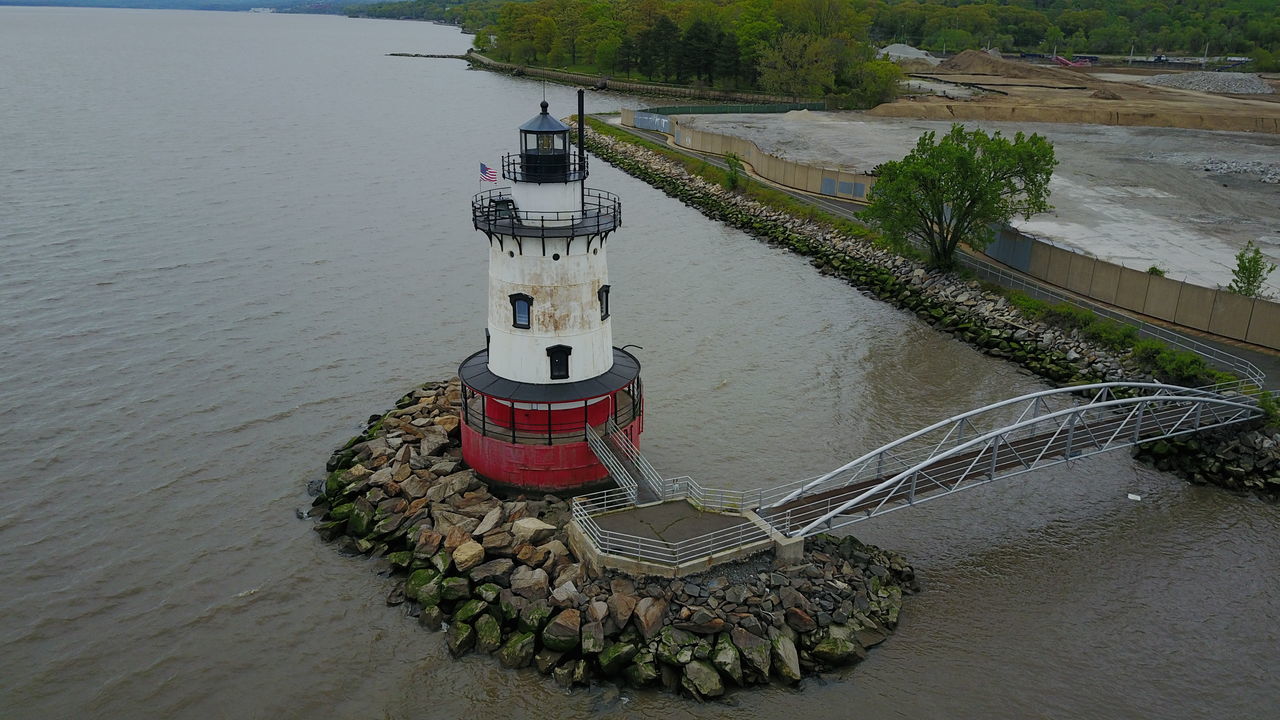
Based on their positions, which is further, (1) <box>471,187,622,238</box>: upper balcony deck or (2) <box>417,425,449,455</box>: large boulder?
(2) <box>417,425,449,455</box>: large boulder

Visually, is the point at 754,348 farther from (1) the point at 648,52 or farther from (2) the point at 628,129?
(1) the point at 648,52

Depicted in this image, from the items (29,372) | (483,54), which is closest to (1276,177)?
(29,372)

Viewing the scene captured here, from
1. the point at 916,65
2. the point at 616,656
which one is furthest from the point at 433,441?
the point at 916,65

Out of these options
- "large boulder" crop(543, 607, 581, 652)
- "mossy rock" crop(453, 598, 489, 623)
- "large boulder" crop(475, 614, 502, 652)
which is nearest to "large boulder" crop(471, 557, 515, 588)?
"mossy rock" crop(453, 598, 489, 623)

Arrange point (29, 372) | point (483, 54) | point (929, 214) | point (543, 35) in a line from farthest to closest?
point (483, 54) < point (543, 35) < point (929, 214) < point (29, 372)

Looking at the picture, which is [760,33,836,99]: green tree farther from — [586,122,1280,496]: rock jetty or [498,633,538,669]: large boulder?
[498,633,538,669]: large boulder

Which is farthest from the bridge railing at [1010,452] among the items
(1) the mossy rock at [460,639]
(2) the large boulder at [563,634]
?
(1) the mossy rock at [460,639]

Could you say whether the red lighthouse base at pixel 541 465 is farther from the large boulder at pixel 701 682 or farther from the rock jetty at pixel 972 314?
the rock jetty at pixel 972 314
